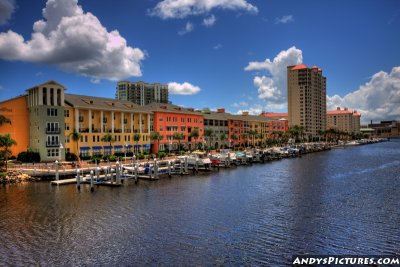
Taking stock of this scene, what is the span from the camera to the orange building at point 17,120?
7900 cm

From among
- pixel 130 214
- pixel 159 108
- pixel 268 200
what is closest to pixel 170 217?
pixel 130 214

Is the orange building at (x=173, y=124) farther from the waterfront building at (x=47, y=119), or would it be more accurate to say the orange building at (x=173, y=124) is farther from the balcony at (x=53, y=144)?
the balcony at (x=53, y=144)

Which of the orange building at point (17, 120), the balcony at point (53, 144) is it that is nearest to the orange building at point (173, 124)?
the balcony at point (53, 144)

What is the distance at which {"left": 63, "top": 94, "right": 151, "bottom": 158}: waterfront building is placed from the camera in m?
83.8

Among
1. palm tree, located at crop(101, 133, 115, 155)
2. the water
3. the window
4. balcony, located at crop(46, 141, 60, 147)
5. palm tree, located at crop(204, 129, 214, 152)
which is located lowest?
the water

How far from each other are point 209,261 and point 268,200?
22.5 m

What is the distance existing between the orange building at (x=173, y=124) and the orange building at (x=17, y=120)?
38.9 metres

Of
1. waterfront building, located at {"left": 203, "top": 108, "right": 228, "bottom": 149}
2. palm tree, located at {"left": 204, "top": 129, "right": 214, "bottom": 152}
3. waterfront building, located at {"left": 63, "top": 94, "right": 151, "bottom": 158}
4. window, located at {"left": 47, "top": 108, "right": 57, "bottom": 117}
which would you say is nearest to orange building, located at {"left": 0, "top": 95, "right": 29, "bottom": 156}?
window, located at {"left": 47, "top": 108, "right": 57, "bottom": 117}

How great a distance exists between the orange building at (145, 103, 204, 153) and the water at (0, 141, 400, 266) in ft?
179

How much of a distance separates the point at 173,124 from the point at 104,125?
29.7 m

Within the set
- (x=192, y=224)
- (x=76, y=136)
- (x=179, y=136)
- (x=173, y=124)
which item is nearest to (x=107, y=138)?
(x=76, y=136)

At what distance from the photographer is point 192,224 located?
34094mm

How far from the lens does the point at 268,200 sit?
150ft

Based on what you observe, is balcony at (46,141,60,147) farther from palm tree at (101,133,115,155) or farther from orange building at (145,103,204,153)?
orange building at (145,103,204,153)
